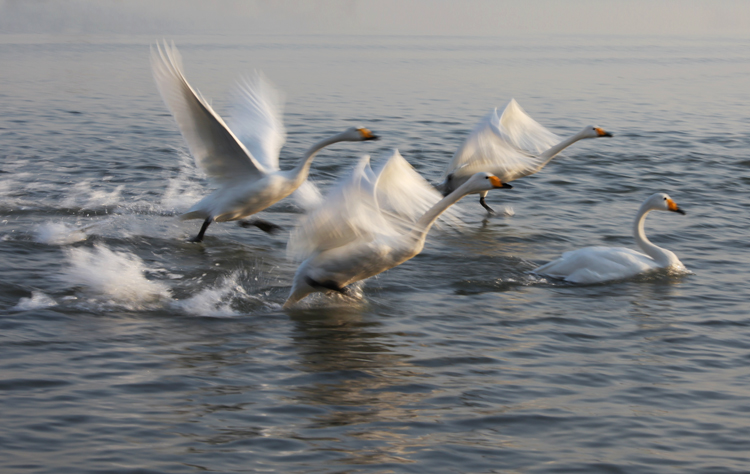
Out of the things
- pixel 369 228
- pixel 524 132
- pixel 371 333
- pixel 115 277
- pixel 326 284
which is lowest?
pixel 371 333

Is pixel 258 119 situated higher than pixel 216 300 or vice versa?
pixel 258 119

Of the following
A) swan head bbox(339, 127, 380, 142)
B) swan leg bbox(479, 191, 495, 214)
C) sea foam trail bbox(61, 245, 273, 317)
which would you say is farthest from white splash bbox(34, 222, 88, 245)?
swan leg bbox(479, 191, 495, 214)

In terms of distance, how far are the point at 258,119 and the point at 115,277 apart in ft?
11.1

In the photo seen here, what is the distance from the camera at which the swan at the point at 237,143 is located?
26.1ft

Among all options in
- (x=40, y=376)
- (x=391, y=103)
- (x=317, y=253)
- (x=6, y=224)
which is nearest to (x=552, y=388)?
(x=317, y=253)

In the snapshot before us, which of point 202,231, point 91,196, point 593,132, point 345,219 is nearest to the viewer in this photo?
point 345,219

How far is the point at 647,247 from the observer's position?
856cm

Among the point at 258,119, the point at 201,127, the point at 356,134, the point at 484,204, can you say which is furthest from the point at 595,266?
the point at 258,119

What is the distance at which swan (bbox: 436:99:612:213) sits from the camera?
10859 mm

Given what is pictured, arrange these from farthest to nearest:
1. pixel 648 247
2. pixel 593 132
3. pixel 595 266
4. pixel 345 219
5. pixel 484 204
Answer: pixel 593 132 < pixel 484 204 < pixel 648 247 < pixel 595 266 < pixel 345 219

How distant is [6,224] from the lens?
31.1 feet

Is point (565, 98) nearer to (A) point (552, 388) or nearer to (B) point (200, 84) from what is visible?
(B) point (200, 84)

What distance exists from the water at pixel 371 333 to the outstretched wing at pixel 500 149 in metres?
0.63

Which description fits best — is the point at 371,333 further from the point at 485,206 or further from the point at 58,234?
the point at 485,206
